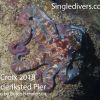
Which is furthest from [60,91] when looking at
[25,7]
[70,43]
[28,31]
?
[25,7]

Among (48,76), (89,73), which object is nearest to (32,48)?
(48,76)

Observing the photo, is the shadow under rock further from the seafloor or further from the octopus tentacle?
the octopus tentacle

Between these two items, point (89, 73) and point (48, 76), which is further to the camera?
point (89, 73)

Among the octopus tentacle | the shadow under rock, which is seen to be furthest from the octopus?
the shadow under rock

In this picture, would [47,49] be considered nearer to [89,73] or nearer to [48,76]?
[48,76]

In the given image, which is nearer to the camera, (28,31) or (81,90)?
(28,31)

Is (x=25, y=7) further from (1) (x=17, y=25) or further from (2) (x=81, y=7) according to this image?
(2) (x=81, y=7)

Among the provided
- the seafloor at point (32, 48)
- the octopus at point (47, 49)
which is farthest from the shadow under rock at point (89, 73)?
the octopus at point (47, 49)
